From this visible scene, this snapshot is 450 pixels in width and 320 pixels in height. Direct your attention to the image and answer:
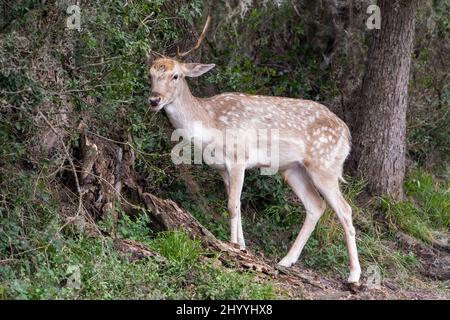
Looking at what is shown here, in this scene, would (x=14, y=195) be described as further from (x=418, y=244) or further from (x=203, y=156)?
(x=418, y=244)

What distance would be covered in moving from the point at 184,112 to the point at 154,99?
1.71ft

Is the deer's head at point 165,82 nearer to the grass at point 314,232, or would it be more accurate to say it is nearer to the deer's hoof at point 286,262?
the grass at point 314,232

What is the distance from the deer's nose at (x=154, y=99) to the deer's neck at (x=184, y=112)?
320 millimetres

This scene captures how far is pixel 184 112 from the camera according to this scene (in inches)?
387

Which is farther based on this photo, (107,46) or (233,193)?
(233,193)

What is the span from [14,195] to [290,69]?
5.92 m

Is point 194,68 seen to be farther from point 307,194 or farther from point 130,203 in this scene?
point 307,194

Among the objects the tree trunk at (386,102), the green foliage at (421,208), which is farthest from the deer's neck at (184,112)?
the green foliage at (421,208)

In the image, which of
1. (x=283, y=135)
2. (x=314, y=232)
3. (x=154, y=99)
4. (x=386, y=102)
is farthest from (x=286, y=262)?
(x=386, y=102)

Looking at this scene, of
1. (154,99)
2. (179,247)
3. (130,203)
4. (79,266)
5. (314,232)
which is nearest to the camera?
(79,266)

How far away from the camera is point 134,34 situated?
9.21 metres

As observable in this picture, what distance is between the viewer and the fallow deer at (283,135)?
386 inches

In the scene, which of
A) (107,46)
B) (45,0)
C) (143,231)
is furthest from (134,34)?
(143,231)

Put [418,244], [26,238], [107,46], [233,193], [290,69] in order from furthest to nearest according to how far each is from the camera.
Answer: [290,69], [418,244], [233,193], [107,46], [26,238]
